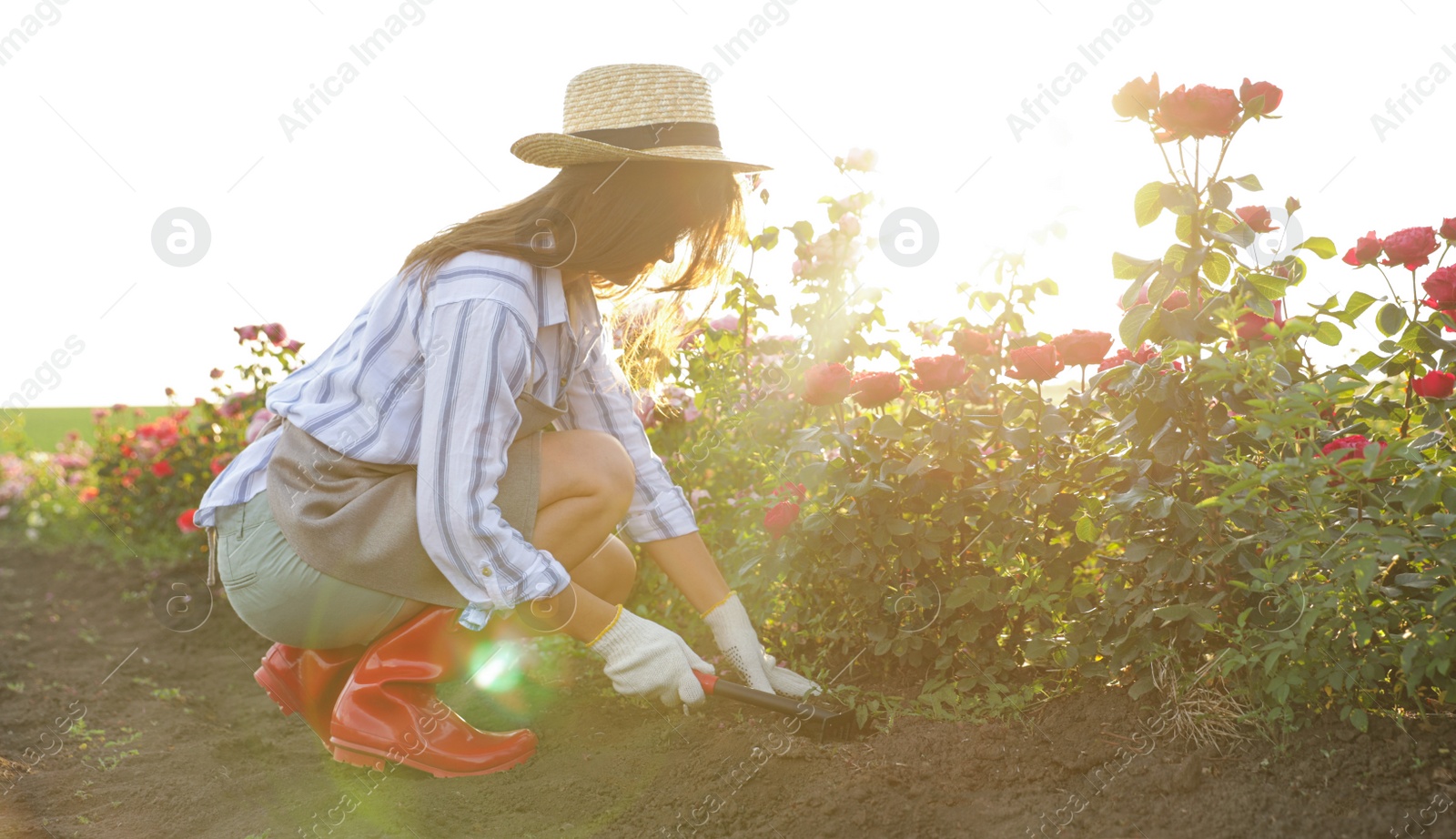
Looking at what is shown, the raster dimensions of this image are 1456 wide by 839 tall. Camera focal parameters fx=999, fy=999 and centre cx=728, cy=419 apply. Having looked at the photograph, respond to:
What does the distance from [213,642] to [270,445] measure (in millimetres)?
1841

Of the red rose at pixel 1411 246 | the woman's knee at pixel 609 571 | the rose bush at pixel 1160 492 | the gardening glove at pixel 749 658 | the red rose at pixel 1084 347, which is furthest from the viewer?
the woman's knee at pixel 609 571

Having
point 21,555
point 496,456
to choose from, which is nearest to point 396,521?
point 496,456

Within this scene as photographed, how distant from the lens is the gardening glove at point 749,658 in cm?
229

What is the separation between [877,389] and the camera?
203 cm

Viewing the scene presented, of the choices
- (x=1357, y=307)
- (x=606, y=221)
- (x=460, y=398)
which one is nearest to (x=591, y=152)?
(x=606, y=221)

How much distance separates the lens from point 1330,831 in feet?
5.10

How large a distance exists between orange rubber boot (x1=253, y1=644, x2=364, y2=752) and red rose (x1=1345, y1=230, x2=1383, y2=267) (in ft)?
7.38

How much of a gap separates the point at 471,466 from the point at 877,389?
815 millimetres

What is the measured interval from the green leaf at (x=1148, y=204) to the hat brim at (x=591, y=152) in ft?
2.46

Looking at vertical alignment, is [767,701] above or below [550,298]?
below

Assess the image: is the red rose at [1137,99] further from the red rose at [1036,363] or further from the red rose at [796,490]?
Result: the red rose at [796,490]

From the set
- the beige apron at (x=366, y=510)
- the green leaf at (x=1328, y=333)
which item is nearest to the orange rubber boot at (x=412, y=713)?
the beige apron at (x=366, y=510)

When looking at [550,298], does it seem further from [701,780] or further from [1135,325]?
[1135,325]

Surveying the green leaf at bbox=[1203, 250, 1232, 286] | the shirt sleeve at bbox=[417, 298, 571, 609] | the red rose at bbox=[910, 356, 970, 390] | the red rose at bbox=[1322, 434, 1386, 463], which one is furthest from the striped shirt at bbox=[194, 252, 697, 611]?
the red rose at bbox=[1322, 434, 1386, 463]
